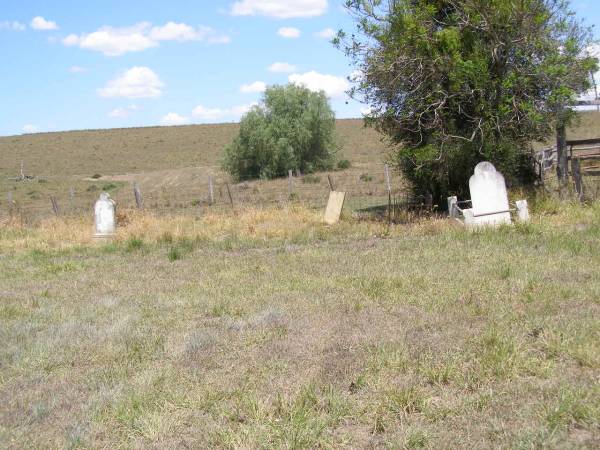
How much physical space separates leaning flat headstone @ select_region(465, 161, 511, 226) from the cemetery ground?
1.87m

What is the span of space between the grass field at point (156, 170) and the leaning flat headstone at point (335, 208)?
201 inches

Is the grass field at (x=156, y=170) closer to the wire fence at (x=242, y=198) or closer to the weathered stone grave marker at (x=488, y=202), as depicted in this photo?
the wire fence at (x=242, y=198)

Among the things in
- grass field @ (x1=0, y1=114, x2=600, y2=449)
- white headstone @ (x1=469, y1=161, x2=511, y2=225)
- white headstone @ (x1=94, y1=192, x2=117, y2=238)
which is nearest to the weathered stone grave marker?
white headstone @ (x1=469, y1=161, x2=511, y2=225)

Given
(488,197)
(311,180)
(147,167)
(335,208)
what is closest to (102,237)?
(335,208)

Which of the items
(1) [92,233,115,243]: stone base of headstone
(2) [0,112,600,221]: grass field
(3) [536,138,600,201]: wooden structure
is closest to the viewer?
(3) [536,138,600,201]: wooden structure

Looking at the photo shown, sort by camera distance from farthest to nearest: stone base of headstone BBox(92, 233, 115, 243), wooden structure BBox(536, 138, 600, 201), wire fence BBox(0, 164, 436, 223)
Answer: wire fence BBox(0, 164, 436, 223) < stone base of headstone BBox(92, 233, 115, 243) < wooden structure BBox(536, 138, 600, 201)

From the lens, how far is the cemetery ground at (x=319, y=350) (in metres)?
4.43

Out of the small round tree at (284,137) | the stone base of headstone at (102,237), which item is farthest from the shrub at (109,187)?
the stone base of headstone at (102,237)

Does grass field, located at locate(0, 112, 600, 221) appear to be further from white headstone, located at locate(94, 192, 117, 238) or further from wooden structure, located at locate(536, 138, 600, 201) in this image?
white headstone, located at locate(94, 192, 117, 238)

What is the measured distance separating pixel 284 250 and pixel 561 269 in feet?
18.0

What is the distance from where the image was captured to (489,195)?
13508mm

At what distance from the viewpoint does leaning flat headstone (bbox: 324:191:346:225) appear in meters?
15.8

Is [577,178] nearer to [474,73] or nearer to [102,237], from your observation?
[474,73]

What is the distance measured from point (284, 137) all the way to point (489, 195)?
93.3ft
